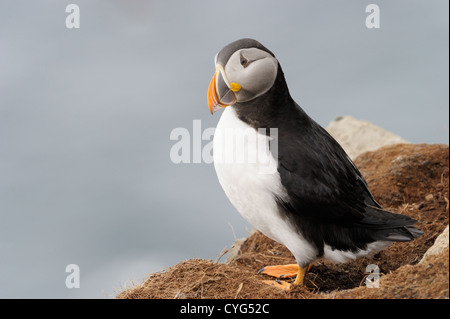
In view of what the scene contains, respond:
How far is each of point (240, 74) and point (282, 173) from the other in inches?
37.1

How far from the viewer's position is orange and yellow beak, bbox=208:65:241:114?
509 centimetres

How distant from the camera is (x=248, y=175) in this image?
511cm

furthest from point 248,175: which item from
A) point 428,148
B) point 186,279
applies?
point 428,148

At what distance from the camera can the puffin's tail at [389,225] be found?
17.4ft

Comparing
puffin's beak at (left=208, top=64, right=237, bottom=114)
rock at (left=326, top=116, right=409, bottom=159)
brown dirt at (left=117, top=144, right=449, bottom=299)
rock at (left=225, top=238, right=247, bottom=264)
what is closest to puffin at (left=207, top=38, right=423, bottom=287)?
puffin's beak at (left=208, top=64, right=237, bottom=114)

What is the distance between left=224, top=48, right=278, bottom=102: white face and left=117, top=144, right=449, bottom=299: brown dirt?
1620mm

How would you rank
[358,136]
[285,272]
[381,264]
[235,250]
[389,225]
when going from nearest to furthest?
[389,225] → [285,272] → [381,264] → [235,250] → [358,136]

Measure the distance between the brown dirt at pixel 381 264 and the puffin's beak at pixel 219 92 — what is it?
1474mm

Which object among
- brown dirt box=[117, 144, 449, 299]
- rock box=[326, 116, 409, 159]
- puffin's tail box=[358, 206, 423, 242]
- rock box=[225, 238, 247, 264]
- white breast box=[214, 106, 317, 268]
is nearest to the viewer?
brown dirt box=[117, 144, 449, 299]

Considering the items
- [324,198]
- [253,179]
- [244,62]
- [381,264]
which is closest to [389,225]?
[324,198]

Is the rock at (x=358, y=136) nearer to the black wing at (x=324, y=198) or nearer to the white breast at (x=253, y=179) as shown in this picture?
the black wing at (x=324, y=198)

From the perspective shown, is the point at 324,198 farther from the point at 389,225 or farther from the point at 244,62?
the point at 244,62

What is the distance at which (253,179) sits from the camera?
5.09m

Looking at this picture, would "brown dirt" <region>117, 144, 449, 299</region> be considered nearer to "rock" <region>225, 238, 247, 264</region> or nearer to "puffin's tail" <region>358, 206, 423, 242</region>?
"rock" <region>225, 238, 247, 264</region>
